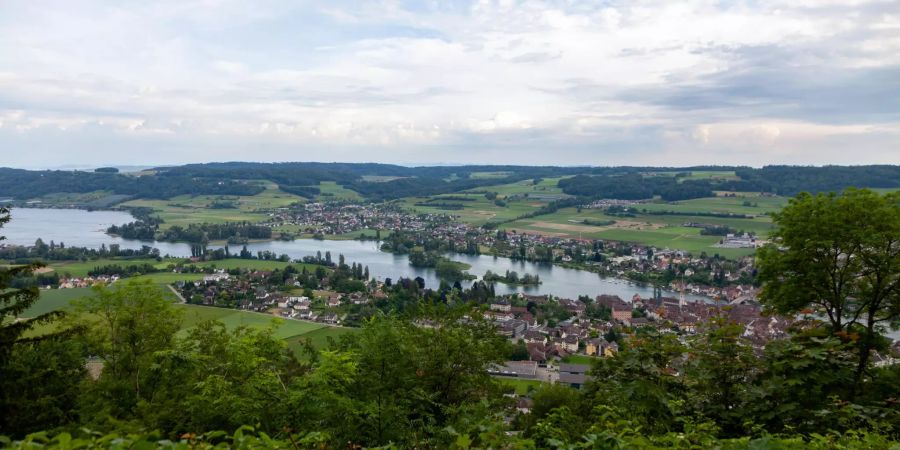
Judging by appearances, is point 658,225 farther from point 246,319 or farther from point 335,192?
point 335,192

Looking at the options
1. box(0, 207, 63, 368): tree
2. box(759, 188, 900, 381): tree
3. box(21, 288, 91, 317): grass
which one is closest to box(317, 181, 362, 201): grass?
box(21, 288, 91, 317): grass

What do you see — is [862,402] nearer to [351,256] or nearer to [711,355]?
[711,355]

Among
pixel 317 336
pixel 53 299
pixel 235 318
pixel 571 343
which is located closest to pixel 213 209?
pixel 53 299

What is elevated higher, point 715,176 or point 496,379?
point 715,176

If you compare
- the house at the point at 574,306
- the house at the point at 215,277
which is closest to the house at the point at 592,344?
the house at the point at 574,306

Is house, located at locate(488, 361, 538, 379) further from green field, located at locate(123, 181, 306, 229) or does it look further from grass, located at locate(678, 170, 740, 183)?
grass, located at locate(678, 170, 740, 183)
